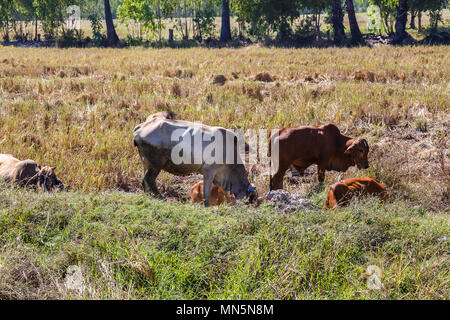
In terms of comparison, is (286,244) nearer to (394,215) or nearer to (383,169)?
(394,215)

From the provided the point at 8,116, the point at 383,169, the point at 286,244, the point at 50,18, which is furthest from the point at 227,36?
the point at 286,244

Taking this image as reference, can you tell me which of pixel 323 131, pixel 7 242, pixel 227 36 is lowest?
pixel 7 242

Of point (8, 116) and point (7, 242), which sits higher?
point (8, 116)

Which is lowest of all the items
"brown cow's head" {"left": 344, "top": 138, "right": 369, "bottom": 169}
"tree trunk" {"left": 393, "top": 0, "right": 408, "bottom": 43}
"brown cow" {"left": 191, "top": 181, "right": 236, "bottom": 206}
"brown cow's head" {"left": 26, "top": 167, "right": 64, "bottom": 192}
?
"brown cow" {"left": 191, "top": 181, "right": 236, "bottom": 206}

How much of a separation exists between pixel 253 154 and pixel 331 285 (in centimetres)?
447

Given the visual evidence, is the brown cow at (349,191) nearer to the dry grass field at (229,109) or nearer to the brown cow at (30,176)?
the dry grass field at (229,109)

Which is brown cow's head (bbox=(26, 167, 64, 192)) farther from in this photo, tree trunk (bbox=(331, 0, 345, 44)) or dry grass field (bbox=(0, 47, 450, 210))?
tree trunk (bbox=(331, 0, 345, 44))

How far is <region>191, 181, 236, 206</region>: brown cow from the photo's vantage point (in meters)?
6.35

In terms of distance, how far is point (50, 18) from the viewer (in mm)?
36938

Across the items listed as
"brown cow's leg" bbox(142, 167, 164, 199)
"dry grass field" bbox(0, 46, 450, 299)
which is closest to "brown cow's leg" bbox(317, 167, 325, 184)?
"dry grass field" bbox(0, 46, 450, 299)

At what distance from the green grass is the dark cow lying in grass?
0.82 metres

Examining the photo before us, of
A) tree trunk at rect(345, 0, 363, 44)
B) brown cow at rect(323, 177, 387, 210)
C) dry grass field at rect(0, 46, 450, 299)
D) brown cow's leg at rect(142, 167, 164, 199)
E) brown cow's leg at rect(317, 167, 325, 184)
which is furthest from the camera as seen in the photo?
tree trunk at rect(345, 0, 363, 44)
